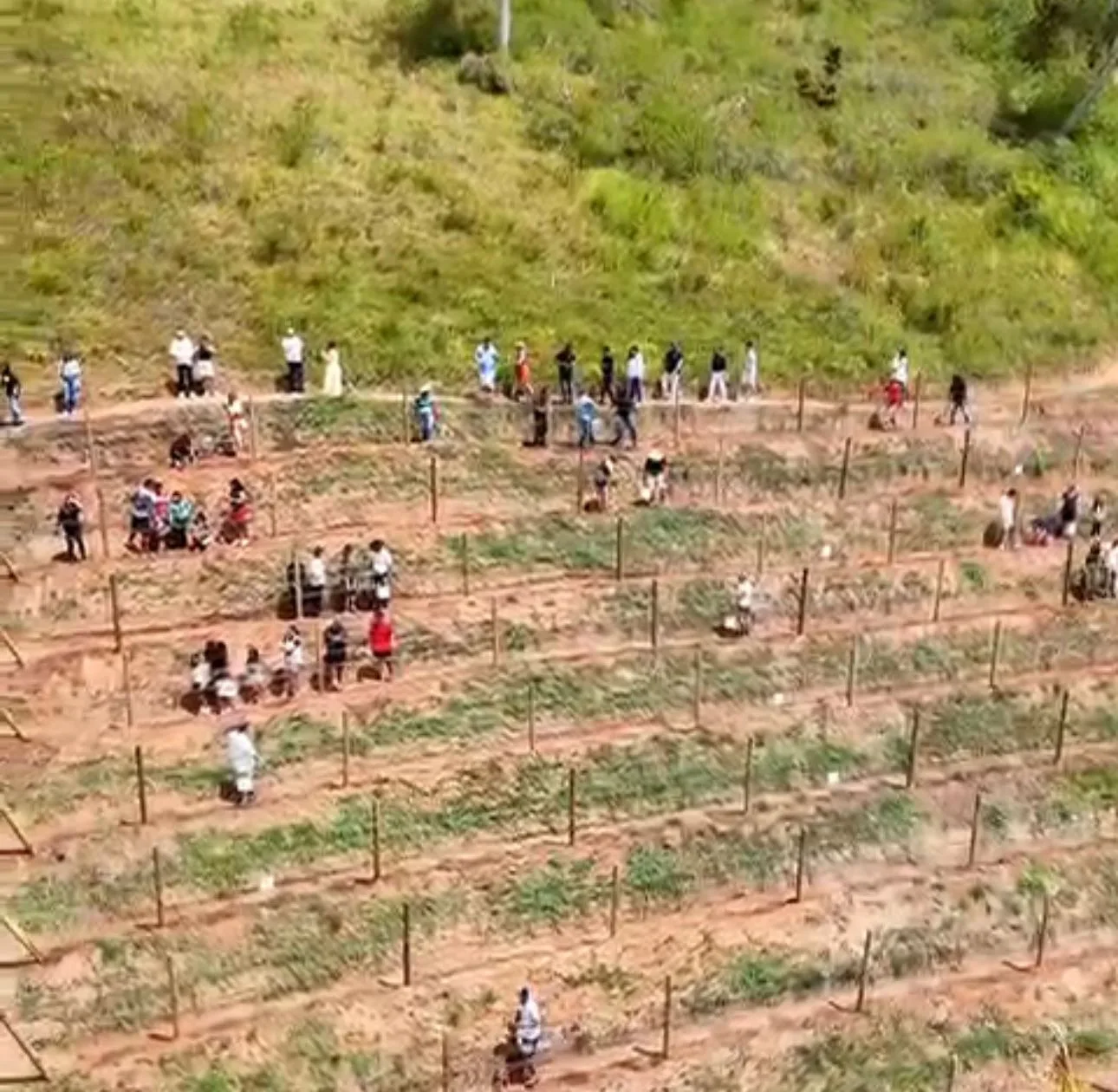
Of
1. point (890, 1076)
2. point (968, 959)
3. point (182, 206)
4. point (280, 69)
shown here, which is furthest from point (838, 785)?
point (280, 69)

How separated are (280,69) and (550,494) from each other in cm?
1384

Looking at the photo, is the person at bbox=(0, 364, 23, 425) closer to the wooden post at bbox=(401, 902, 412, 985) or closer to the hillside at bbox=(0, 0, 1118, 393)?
the hillside at bbox=(0, 0, 1118, 393)

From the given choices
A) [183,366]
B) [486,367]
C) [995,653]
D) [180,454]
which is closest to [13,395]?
[180,454]

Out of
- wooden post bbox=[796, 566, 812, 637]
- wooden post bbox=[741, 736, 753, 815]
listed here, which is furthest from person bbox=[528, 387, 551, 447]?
wooden post bbox=[741, 736, 753, 815]

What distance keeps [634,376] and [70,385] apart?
358 inches

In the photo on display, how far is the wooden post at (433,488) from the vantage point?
95.0 feet

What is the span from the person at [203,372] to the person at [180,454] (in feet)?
4.06

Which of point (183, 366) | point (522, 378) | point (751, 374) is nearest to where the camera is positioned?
point (183, 366)

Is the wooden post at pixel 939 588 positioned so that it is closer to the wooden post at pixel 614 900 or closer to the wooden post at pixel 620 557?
the wooden post at pixel 620 557

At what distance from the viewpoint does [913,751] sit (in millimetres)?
26219

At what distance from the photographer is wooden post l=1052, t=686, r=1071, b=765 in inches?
1052

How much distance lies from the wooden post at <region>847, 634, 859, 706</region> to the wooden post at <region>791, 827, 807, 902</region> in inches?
129

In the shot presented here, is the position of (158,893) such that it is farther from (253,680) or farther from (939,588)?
(939,588)

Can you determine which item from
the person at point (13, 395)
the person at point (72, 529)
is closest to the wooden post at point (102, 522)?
the person at point (72, 529)
